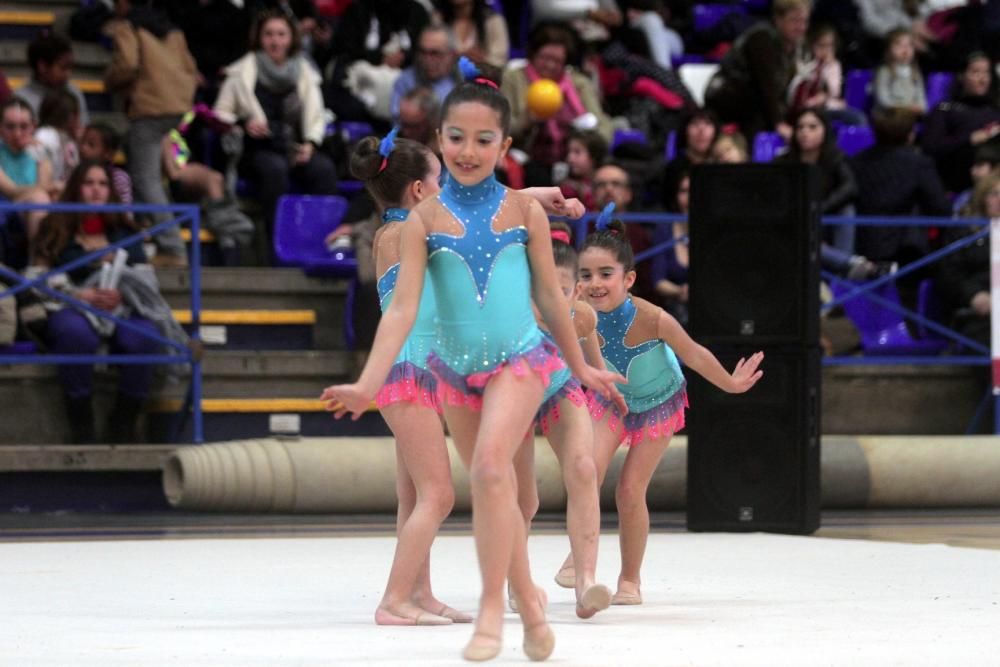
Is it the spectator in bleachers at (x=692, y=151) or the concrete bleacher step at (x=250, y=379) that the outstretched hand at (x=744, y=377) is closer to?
the concrete bleacher step at (x=250, y=379)

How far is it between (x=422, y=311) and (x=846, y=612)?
148 cm

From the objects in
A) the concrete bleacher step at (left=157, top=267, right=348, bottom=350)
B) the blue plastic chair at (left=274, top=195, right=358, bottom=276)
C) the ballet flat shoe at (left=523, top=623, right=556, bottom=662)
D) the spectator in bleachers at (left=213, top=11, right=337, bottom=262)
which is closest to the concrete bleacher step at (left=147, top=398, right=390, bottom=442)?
the concrete bleacher step at (left=157, top=267, right=348, bottom=350)

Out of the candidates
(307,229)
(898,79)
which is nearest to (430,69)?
(307,229)

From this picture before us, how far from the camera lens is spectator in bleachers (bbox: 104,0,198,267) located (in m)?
10.9

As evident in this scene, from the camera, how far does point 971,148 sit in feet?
41.0

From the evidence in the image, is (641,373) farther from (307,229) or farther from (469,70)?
(307,229)

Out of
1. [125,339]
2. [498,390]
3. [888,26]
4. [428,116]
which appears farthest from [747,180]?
[888,26]

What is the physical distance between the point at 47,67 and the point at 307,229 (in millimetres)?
1765

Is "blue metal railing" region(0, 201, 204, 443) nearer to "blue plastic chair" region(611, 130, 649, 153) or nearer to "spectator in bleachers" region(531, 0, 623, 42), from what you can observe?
"blue plastic chair" region(611, 130, 649, 153)

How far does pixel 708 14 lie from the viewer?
1440 cm

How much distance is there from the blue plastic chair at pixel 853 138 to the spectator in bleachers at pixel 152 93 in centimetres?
444

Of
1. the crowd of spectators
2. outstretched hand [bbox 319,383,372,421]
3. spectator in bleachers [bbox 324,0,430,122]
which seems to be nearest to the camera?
outstretched hand [bbox 319,383,372,421]

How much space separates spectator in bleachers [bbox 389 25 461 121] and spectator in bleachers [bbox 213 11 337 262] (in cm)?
51

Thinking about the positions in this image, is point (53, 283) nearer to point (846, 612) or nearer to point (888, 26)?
point (846, 612)
